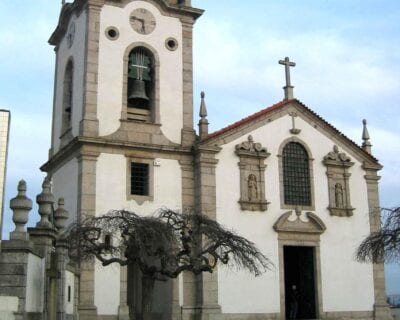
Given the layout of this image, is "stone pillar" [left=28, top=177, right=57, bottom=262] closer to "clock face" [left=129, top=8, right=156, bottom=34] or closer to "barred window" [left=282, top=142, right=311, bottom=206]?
"clock face" [left=129, top=8, right=156, bottom=34]

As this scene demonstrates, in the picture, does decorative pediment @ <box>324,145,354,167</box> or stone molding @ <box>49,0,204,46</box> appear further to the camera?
decorative pediment @ <box>324,145,354,167</box>

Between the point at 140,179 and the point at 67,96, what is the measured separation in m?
5.24

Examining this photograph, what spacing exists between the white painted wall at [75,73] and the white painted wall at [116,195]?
2.15 metres

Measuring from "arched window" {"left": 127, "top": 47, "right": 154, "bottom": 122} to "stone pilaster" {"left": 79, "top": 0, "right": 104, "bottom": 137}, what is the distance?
1398 millimetres

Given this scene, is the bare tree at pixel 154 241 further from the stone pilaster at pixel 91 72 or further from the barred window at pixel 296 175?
the barred window at pixel 296 175

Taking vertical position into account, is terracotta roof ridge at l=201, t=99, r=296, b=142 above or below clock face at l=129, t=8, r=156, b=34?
below

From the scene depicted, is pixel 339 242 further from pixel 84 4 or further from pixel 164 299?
pixel 84 4

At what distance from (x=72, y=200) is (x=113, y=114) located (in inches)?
131

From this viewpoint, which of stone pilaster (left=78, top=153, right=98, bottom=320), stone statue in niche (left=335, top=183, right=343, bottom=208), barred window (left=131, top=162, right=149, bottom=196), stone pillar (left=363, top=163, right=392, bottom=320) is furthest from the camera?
stone statue in niche (left=335, top=183, right=343, bottom=208)

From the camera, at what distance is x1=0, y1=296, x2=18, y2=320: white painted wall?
13422 millimetres

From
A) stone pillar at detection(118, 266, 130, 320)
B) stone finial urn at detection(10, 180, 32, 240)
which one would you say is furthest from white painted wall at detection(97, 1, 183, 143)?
stone finial urn at detection(10, 180, 32, 240)

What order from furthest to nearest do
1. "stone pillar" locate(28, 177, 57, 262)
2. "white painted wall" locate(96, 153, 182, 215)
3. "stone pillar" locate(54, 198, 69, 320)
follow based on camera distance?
"white painted wall" locate(96, 153, 182, 215) → "stone pillar" locate(54, 198, 69, 320) → "stone pillar" locate(28, 177, 57, 262)

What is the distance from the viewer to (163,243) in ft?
57.6

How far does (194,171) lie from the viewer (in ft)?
78.6
